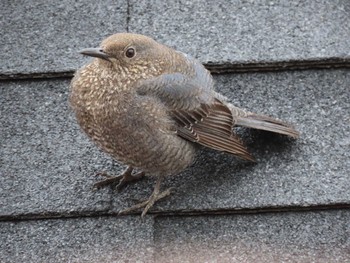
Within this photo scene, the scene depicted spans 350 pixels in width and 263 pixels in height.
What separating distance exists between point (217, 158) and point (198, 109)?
0.22 m

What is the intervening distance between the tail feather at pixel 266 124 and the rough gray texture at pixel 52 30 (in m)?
0.67

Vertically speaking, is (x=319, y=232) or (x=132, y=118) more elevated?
(x=132, y=118)

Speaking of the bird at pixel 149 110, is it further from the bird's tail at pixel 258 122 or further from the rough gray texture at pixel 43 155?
the rough gray texture at pixel 43 155

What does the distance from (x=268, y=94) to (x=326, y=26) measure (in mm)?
434

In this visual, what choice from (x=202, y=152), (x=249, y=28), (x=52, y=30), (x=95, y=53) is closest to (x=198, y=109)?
(x=202, y=152)

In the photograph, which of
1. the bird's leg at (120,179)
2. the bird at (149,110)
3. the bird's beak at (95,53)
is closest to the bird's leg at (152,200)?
the bird at (149,110)

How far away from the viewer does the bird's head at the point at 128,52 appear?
8.75 feet

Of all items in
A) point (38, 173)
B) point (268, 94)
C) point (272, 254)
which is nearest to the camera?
point (272, 254)

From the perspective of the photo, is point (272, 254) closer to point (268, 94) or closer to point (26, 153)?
point (268, 94)

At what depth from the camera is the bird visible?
2.69 metres

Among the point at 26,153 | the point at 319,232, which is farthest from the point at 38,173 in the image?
the point at 319,232

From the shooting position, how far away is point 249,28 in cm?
329

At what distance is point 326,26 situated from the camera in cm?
330

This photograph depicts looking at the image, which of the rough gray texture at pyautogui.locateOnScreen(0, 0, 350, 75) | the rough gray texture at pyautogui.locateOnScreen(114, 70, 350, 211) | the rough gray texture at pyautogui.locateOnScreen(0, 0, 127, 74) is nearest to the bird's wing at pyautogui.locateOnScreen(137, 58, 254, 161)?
the rough gray texture at pyautogui.locateOnScreen(114, 70, 350, 211)
